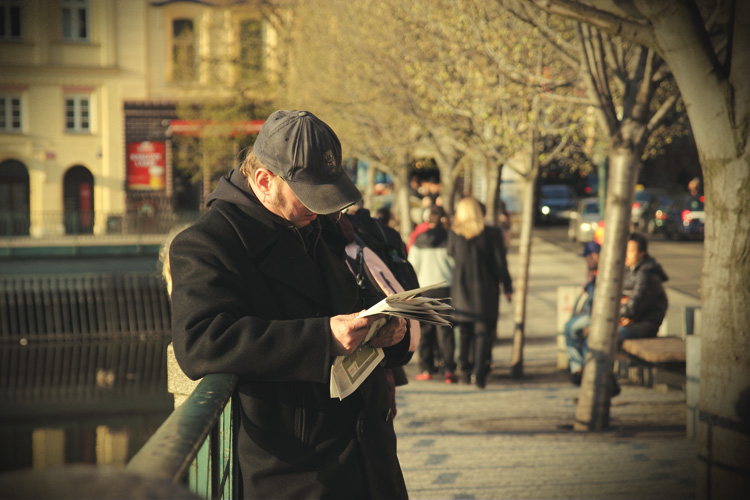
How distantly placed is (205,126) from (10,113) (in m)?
8.93

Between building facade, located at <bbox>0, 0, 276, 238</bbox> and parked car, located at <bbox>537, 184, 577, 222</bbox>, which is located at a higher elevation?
building facade, located at <bbox>0, 0, 276, 238</bbox>

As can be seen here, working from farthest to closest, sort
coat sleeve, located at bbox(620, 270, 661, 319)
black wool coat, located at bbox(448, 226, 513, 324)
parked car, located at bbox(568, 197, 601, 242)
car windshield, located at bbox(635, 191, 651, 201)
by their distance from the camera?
1. car windshield, located at bbox(635, 191, 651, 201)
2. parked car, located at bbox(568, 197, 601, 242)
3. black wool coat, located at bbox(448, 226, 513, 324)
4. coat sleeve, located at bbox(620, 270, 661, 319)

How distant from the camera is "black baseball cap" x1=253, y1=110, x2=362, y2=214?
8.85ft

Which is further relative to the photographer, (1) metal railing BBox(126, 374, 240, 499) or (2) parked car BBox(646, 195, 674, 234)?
(2) parked car BBox(646, 195, 674, 234)

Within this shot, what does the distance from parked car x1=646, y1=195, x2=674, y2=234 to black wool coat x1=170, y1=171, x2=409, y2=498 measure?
1439 inches

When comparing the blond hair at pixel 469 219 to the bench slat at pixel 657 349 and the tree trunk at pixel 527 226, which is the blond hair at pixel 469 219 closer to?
the tree trunk at pixel 527 226

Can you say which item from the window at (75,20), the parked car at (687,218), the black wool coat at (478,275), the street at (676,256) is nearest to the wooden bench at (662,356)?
the black wool coat at (478,275)

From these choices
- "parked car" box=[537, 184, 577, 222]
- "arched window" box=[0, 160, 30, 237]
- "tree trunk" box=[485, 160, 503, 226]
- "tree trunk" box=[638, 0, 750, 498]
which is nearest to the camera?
"tree trunk" box=[638, 0, 750, 498]

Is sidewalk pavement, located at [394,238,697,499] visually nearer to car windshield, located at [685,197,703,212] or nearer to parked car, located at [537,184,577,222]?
car windshield, located at [685,197,703,212]

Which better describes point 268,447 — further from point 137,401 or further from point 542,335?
point 137,401

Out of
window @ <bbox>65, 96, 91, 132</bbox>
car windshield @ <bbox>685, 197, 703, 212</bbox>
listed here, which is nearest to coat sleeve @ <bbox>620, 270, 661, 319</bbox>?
car windshield @ <bbox>685, 197, 703, 212</bbox>

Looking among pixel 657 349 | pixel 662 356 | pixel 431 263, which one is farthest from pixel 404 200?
pixel 662 356

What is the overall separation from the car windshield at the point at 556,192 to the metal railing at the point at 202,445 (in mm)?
46746

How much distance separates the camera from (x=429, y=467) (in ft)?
22.9
